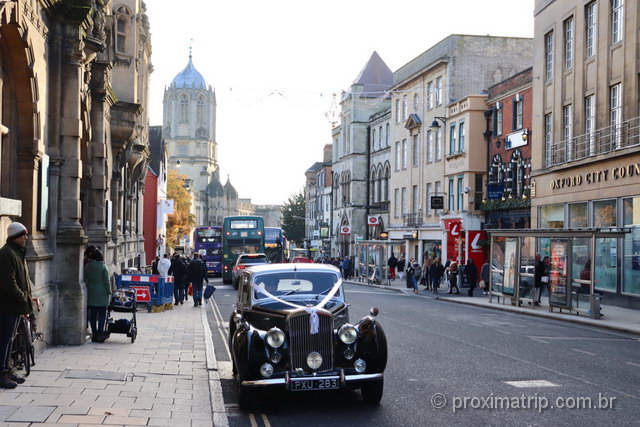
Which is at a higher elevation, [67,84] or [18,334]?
[67,84]

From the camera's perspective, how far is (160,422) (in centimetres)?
809

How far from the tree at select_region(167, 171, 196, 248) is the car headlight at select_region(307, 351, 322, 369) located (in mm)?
68540

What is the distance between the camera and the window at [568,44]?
109ft

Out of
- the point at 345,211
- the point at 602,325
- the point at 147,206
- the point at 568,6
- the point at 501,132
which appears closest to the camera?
the point at 602,325

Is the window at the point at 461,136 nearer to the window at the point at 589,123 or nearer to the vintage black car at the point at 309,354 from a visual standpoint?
the window at the point at 589,123

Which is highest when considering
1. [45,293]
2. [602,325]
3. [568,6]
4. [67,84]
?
[568,6]

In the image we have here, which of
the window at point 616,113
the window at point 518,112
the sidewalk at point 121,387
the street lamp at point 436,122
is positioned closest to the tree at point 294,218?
the street lamp at point 436,122

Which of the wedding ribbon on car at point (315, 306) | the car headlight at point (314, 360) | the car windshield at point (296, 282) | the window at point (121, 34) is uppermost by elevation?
the window at point (121, 34)

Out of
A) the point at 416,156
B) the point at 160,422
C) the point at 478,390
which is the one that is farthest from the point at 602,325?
the point at 416,156

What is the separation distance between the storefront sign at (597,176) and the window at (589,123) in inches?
37.6

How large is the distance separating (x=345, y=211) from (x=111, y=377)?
67.5m

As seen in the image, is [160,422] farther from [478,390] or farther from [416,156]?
[416,156]

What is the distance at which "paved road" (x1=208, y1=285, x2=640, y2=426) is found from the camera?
890 centimetres

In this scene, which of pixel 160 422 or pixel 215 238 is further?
pixel 215 238
